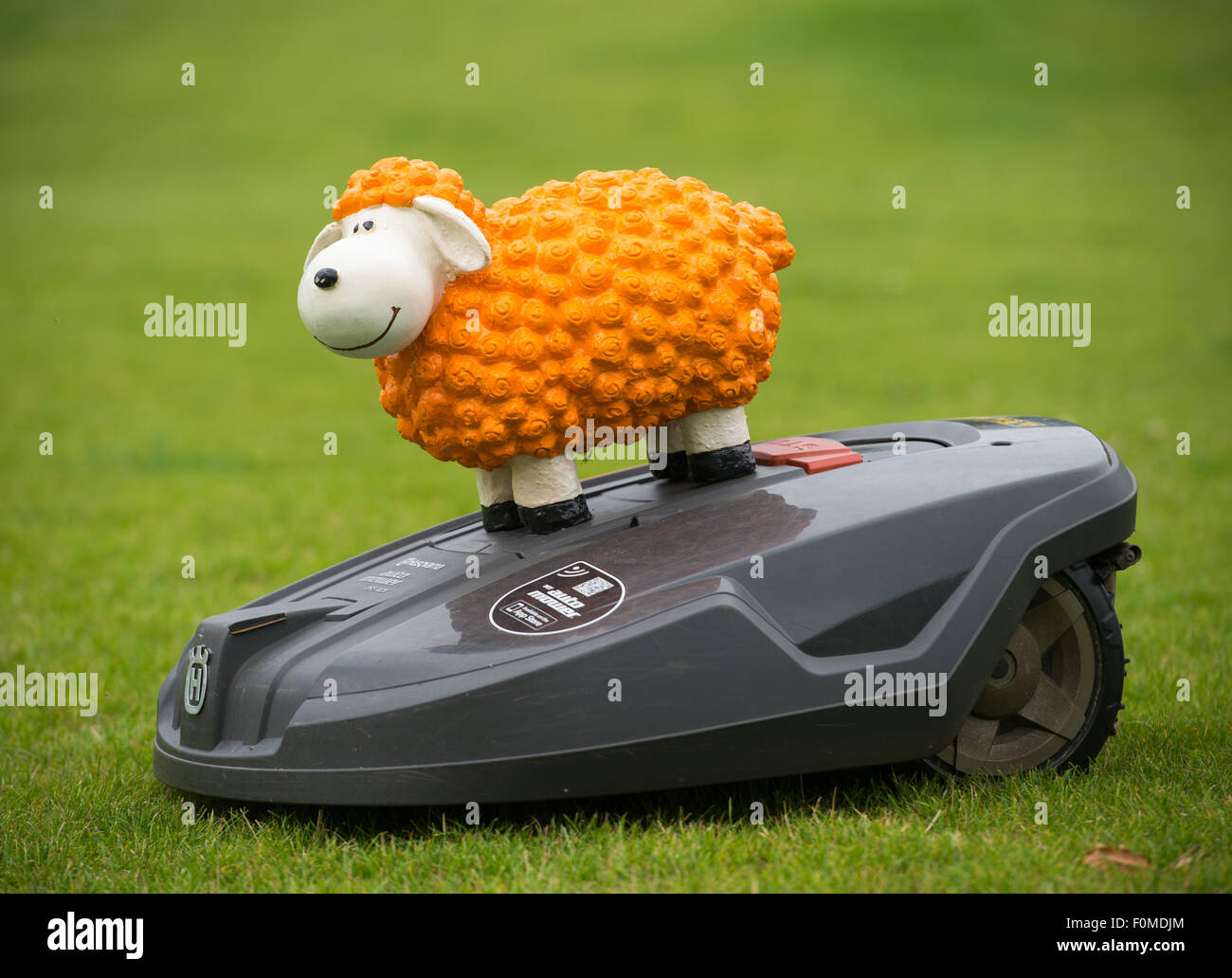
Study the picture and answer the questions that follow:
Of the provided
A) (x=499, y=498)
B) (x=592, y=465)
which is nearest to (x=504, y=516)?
(x=499, y=498)

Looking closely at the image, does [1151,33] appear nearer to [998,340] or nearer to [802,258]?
[802,258]

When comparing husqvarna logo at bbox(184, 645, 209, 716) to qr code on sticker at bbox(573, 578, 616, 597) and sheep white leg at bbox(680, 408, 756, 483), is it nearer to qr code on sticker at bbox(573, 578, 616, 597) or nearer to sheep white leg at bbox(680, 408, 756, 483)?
qr code on sticker at bbox(573, 578, 616, 597)

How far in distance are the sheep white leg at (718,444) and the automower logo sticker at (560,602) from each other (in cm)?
58

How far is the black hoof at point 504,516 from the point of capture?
381 cm

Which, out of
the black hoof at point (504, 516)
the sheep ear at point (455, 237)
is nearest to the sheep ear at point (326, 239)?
the sheep ear at point (455, 237)

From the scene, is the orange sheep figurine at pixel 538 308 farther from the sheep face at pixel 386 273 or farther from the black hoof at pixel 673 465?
the black hoof at pixel 673 465

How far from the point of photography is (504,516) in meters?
3.81

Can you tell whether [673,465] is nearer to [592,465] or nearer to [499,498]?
[499,498]

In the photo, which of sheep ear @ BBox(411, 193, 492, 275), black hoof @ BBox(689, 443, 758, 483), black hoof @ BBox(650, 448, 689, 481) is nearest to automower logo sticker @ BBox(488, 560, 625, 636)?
black hoof @ BBox(689, 443, 758, 483)

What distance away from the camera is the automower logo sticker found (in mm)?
3164

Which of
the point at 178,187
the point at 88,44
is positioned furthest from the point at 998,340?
the point at 88,44

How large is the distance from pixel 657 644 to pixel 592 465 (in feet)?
16.5

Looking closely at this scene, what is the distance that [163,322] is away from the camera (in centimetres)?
1239

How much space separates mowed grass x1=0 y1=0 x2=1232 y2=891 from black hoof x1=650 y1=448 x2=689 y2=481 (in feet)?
3.15
